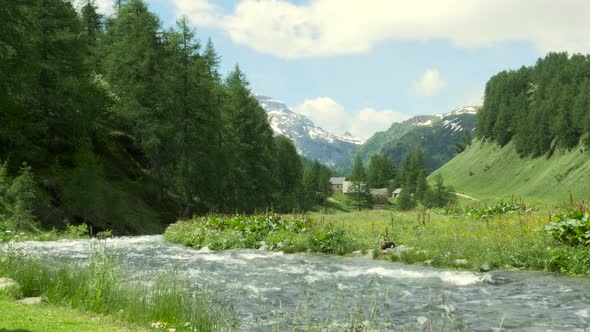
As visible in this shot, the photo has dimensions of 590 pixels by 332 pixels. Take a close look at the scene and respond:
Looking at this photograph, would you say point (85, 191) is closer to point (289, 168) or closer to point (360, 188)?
point (289, 168)

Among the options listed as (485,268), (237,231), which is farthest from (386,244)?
(237,231)

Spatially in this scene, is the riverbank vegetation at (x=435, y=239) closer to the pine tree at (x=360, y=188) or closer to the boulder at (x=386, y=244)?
the boulder at (x=386, y=244)

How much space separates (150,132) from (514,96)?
6777 inches

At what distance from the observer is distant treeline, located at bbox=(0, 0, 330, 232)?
2944 centimetres

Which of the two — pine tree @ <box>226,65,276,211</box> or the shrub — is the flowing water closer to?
the shrub

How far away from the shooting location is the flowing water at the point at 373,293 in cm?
815

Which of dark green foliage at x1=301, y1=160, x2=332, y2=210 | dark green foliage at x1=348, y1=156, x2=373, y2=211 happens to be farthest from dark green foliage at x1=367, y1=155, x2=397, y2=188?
dark green foliage at x1=348, y1=156, x2=373, y2=211

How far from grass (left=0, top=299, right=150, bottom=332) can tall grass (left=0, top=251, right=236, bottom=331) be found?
1.00 ft

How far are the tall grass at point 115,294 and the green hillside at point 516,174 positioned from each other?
90.5 meters

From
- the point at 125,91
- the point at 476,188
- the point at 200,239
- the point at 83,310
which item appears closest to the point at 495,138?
the point at 476,188

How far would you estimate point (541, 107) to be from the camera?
13925 cm

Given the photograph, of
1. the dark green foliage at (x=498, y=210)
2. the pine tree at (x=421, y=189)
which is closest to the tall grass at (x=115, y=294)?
the dark green foliage at (x=498, y=210)

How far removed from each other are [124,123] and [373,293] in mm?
42443

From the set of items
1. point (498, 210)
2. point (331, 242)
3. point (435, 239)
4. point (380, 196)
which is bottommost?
point (380, 196)
